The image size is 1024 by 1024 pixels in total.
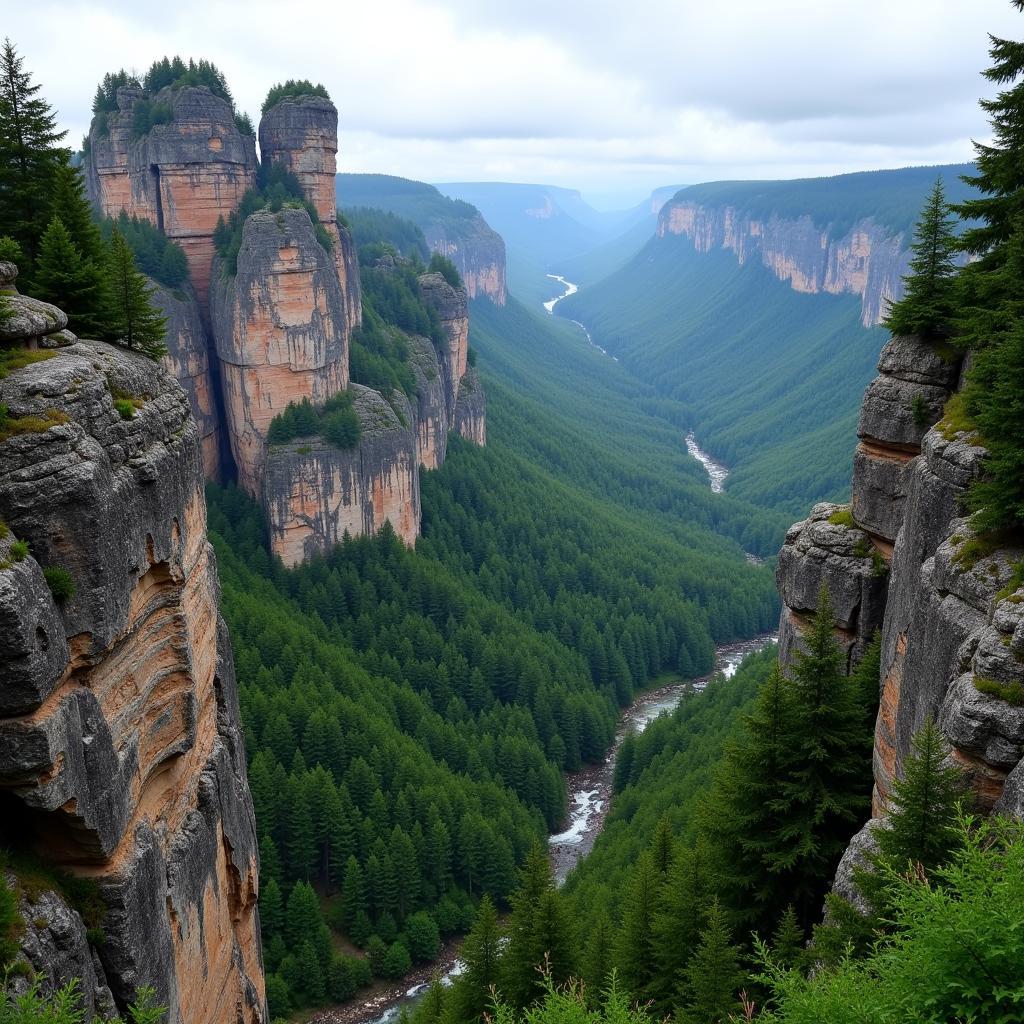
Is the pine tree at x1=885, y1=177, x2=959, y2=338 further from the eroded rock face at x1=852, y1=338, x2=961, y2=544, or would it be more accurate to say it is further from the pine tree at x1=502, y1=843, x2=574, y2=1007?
the pine tree at x1=502, y1=843, x2=574, y2=1007

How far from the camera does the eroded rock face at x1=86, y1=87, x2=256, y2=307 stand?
7550 cm

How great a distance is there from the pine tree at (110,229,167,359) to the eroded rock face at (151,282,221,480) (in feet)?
166

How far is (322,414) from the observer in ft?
261

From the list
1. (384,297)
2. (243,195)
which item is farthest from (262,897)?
(384,297)

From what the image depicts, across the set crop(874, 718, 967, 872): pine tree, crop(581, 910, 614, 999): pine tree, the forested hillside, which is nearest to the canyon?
the forested hillside

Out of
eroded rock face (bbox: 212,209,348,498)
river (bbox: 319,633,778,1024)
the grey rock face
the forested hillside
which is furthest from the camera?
eroded rock face (bbox: 212,209,348,498)

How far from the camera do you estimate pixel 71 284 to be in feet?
77.0

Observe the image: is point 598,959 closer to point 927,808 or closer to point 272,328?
point 927,808

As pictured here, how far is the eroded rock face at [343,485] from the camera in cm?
7700

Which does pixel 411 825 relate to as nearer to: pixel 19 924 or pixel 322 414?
pixel 322 414

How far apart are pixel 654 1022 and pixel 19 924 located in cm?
1336

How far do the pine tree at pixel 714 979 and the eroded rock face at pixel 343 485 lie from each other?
198 feet

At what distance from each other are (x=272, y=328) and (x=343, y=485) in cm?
1387

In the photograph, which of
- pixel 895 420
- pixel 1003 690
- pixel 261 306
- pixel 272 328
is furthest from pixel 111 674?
pixel 272 328
